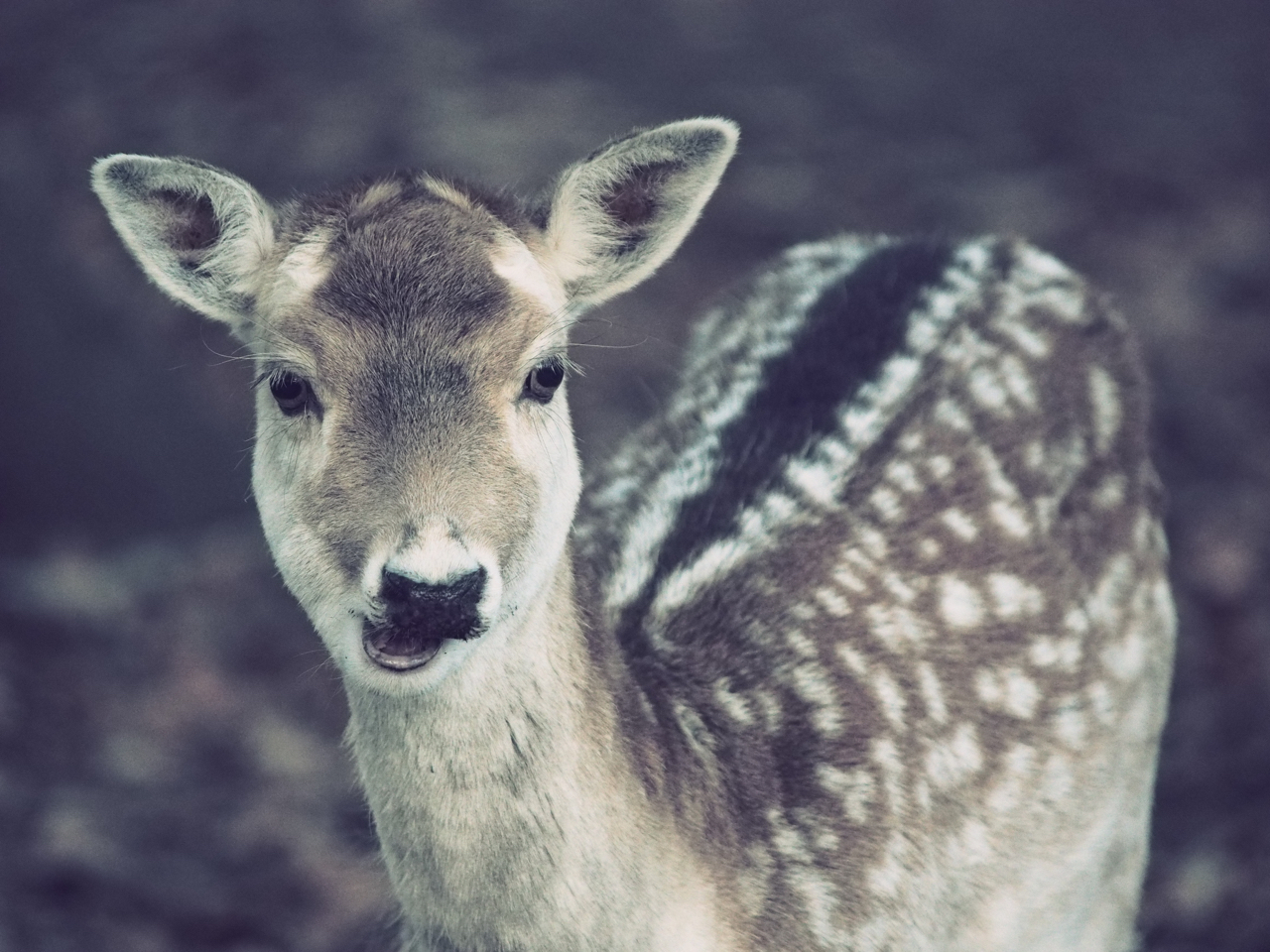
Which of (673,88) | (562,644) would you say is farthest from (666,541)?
(673,88)

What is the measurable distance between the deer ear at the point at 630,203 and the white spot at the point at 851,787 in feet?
3.29

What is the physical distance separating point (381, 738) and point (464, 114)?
572 cm

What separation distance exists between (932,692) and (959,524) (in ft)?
1.31

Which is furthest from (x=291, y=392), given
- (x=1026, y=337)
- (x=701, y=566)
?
(x=1026, y=337)

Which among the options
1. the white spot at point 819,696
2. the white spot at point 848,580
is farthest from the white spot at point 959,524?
the white spot at point 819,696

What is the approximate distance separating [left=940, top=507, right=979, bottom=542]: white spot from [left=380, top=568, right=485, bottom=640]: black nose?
56.1 inches

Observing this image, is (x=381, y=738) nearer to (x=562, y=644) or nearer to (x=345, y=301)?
(x=562, y=644)

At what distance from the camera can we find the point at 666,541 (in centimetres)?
330

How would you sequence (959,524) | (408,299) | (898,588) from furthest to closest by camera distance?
(959,524), (898,588), (408,299)

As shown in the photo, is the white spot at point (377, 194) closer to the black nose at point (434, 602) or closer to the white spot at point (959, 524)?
the black nose at point (434, 602)

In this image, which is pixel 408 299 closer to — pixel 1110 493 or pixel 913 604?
pixel 913 604

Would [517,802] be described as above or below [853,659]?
below

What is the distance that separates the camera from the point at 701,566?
3.18 metres

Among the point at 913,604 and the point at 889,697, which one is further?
the point at 913,604
